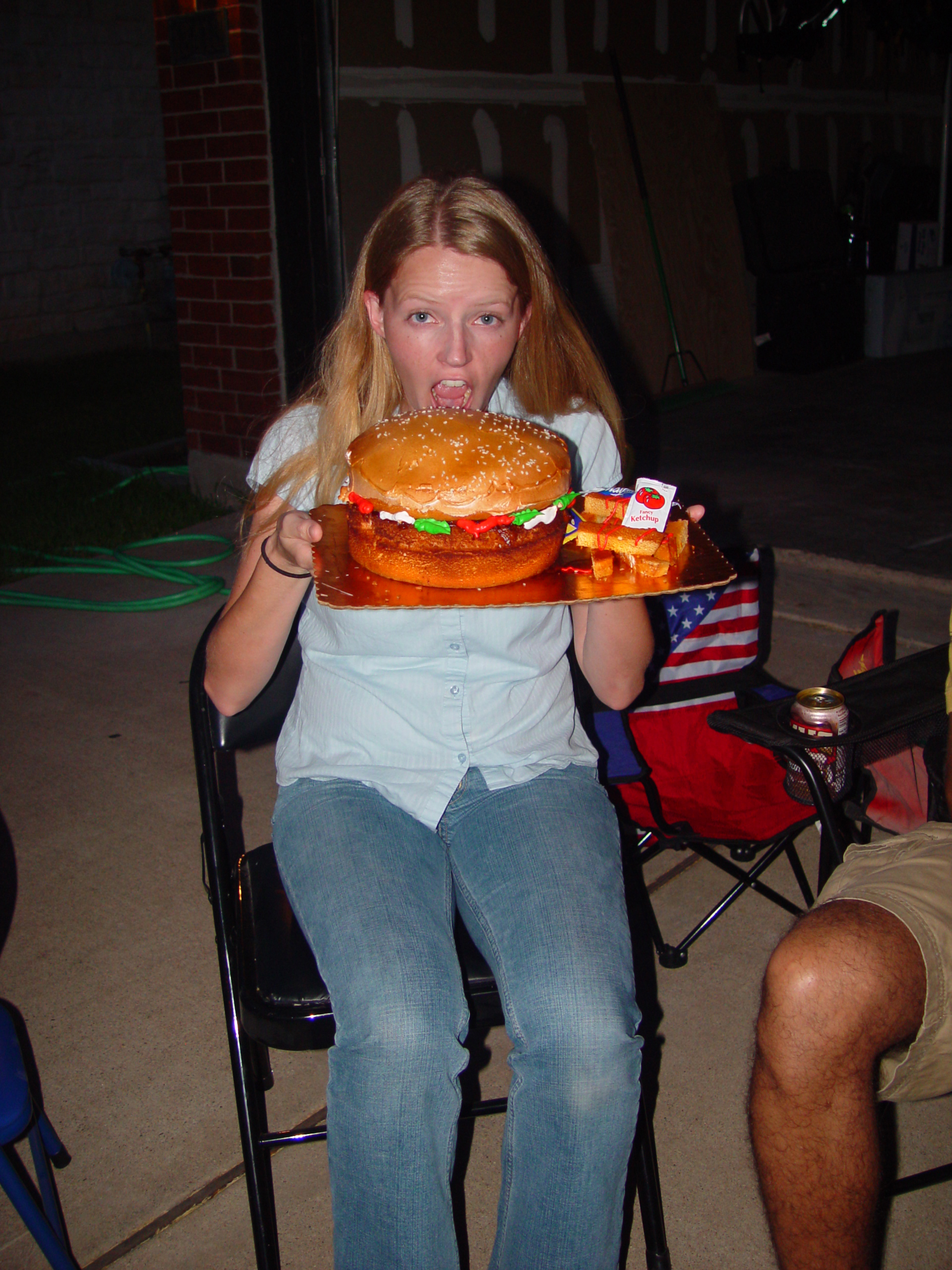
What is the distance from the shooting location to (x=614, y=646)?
2.21m

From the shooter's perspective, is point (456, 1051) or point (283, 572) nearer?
point (456, 1051)

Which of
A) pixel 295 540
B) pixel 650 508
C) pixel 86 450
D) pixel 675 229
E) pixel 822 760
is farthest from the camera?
pixel 675 229

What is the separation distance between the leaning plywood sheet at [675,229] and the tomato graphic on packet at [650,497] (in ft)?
24.8

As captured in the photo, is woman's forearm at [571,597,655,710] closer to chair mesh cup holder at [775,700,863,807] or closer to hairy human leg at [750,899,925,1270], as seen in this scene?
chair mesh cup holder at [775,700,863,807]

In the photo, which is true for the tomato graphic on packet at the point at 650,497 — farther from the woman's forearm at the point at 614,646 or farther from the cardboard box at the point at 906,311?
the cardboard box at the point at 906,311

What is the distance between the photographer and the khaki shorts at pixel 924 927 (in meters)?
1.79

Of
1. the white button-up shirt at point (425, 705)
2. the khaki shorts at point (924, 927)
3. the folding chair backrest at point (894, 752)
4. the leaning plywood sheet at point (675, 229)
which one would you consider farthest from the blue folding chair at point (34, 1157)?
the leaning plywood sheet at point (675, 229)

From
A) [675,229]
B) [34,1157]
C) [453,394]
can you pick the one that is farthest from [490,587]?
[675,229]

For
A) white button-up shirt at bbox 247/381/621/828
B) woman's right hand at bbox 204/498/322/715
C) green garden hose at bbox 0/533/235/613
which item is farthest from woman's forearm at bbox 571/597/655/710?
green garden hose at bbox 0/533/235/613

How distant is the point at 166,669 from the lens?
467 cm

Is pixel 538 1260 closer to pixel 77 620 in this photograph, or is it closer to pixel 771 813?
pixel 771 813

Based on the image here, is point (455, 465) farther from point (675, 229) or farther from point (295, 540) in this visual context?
point (675, 229)

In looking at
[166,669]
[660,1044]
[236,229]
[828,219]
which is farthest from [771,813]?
[828,219]

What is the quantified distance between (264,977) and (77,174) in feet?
46.2
